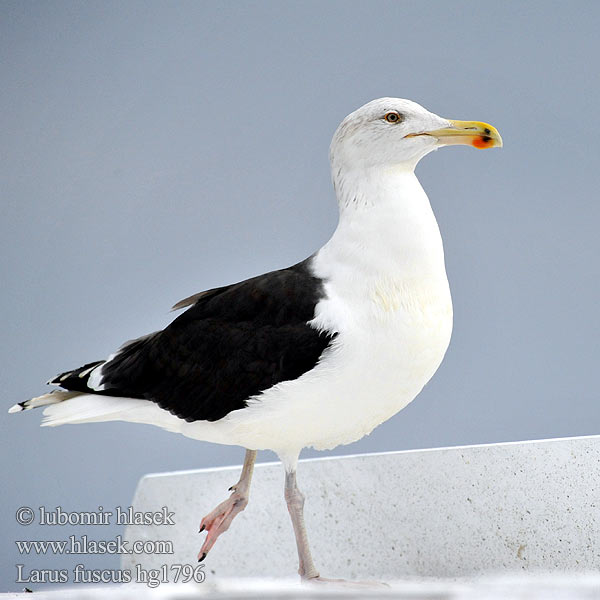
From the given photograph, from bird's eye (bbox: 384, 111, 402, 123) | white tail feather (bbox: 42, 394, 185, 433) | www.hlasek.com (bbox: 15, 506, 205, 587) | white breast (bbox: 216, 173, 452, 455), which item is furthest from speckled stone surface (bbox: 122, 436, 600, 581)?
bird's eye (bbox: 384, 111, 402, 123)

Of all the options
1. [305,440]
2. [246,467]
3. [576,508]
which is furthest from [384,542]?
[305,440]

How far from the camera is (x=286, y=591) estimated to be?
2.72ft

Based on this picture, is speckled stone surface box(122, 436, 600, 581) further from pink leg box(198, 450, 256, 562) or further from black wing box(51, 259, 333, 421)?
black wing box(51, 259, 333, 421)

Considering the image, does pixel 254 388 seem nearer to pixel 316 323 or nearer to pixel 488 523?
pixel 316 323

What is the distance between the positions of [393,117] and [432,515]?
1.19 metres

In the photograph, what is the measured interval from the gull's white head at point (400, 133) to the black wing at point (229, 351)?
0.27 metres

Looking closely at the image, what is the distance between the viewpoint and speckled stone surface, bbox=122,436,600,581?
2.22 metres

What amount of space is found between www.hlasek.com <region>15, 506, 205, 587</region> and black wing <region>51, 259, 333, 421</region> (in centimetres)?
34

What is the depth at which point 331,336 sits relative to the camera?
62.3 inches

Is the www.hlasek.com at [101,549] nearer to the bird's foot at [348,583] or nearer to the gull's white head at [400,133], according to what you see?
the bird's foot at [348,583]

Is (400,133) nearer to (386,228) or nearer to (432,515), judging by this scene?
(386,228)

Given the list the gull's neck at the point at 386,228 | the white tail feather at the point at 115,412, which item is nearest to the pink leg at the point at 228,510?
the white tail feather at the point at 115,412

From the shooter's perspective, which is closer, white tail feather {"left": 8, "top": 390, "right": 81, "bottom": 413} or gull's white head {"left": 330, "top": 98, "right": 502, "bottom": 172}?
gull's white head {"left": 330, "top": 98, "right": 502, "bottom": 172}

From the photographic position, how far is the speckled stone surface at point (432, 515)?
222 centimetres
